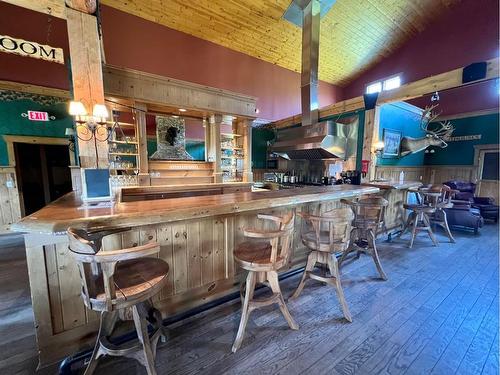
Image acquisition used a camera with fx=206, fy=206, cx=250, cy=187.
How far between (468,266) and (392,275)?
1.27 metres

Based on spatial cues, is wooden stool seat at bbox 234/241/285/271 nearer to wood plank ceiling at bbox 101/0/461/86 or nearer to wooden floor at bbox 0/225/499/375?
wooden floor at bbox 0/225/499/375

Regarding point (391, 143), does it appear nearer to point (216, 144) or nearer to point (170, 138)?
Result: point (216, 144)

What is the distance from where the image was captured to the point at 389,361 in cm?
145

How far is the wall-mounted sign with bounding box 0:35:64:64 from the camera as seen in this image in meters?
2.32

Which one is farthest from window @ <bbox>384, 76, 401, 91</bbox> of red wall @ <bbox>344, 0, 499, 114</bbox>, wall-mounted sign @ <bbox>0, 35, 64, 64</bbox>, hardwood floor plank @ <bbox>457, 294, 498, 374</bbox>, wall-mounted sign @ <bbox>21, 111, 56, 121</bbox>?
wall-mounted sign @ <bbox>21, 111, 56, 121</bbox>

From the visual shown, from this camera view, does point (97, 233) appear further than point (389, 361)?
No

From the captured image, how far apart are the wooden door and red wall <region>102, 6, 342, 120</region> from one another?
5.83 m

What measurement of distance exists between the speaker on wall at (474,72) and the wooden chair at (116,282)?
4.44 m

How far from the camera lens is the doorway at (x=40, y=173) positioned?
4434mm

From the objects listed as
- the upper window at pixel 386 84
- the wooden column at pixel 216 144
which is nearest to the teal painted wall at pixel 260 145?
the wooden column at pixel 216 144

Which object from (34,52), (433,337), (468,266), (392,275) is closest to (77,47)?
(34,52)

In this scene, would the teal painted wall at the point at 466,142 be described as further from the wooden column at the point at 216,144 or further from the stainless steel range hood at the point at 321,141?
the wooden column at the point at 216,144

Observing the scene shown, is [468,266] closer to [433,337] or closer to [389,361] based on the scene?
[433,337]

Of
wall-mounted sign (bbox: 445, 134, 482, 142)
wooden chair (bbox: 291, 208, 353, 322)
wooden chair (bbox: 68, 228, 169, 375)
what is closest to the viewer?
wooden chair (bbox: 68, 228, 169, 375)
